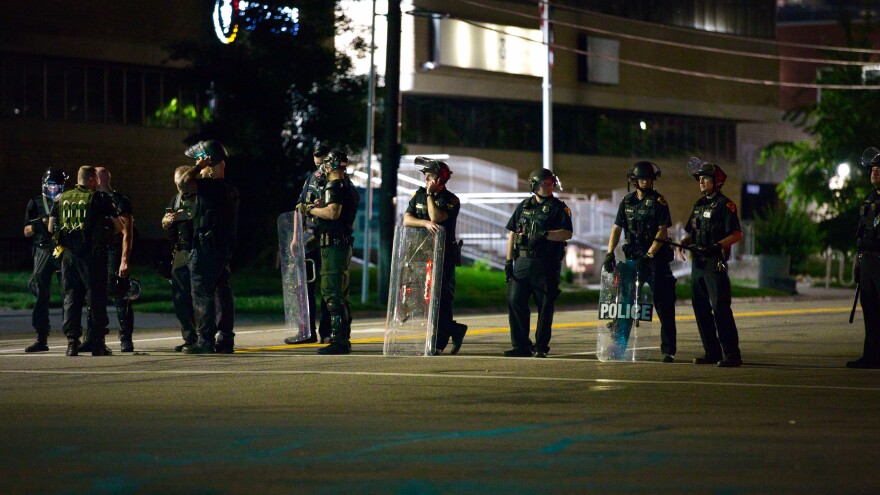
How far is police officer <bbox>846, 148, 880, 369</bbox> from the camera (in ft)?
42.9

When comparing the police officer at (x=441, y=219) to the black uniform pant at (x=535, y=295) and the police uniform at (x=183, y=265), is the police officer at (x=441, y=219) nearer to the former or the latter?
the black uniform pant at (x=535, y=295)

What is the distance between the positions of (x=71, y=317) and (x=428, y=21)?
35888 millimetres

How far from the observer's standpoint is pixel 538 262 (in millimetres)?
13961

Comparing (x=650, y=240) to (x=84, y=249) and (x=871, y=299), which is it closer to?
(x=871, y=299)

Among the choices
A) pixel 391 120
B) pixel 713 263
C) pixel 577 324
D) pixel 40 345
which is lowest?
pixel 577 324

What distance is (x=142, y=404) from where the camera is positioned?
9.91 meters

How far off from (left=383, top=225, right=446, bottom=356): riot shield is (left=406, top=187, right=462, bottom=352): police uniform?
19 centimetres

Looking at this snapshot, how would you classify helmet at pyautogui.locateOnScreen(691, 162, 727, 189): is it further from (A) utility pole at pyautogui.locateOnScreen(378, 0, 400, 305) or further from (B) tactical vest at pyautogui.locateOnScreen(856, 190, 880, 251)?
(A) utility pole at pyautogui.locateOnScreen(378, 0, 400, 305)

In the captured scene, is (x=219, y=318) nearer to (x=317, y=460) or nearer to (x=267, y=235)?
(x=317, y=460)

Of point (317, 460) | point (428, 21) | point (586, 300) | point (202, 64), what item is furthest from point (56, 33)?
point (317, 460)

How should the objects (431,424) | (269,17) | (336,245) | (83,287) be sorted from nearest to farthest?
(431,424)
(83,287)
(336,245)
(269,17)

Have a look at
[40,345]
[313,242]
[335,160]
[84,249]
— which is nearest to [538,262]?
[335,160]

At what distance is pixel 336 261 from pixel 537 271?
194cm

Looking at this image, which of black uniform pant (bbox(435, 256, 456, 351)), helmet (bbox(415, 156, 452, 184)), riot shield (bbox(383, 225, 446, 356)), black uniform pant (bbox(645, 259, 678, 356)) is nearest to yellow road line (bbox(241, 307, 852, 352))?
riot shield (bbox(383, 225, 446, 356))
